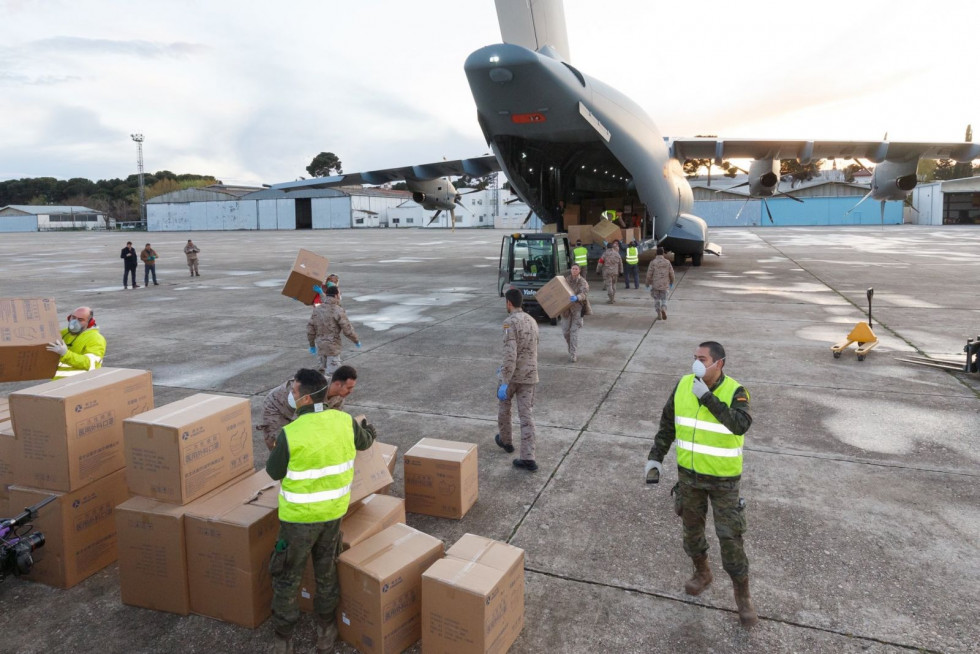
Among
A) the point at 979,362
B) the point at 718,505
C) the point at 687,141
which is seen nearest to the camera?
the point at 718,505

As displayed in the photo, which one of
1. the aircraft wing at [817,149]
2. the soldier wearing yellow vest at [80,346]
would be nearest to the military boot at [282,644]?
the soldier wearing yellow vest at [80,346]

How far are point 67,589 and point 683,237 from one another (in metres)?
23.0

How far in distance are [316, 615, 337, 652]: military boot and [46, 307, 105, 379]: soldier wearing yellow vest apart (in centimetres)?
411

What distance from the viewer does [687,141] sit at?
2348 centimetres

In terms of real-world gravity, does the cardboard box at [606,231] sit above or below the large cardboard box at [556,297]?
above

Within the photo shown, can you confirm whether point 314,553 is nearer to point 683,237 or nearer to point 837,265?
point 683,237

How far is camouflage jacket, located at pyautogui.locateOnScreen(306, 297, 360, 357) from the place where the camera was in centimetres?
894

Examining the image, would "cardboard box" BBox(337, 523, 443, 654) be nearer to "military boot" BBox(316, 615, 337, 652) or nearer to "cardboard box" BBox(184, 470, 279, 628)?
"military boot" BBox(316, 615, 337, 652)

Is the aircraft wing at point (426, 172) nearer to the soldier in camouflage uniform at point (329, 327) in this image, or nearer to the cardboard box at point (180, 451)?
the soldier in camouflage uniform at point (329, 327)

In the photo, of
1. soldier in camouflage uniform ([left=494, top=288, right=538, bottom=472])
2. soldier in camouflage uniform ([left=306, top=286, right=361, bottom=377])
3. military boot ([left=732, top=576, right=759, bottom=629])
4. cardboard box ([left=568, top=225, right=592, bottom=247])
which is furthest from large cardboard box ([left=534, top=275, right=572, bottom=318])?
cardboard box ([left=568, top=225, right=592, bottom=247])

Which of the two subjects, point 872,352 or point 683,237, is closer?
point 872,352

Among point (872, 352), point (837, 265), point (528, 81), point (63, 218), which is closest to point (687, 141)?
point (837, 265)

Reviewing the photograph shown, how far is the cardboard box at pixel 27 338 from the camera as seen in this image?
5.78 m

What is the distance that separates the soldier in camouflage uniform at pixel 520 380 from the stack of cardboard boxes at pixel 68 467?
3.52m
